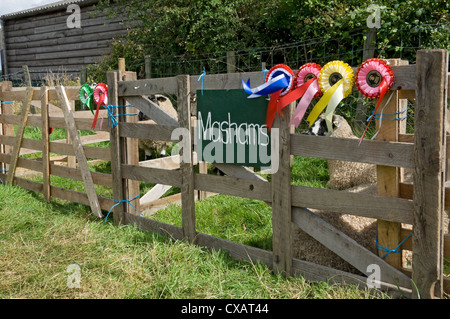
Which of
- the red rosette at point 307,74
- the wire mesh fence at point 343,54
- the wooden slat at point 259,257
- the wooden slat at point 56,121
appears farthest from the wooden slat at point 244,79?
the wire mesh fence at point 343,54

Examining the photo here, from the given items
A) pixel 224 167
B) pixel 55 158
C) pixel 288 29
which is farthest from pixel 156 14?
pixel 224 167

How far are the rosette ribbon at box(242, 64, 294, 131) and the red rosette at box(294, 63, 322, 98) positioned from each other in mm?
54

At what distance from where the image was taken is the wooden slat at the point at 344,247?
3.08m

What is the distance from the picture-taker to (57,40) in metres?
19.4

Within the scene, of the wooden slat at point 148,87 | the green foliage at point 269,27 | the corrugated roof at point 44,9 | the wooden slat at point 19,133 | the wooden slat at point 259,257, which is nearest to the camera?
the wooden slat at point 259,257

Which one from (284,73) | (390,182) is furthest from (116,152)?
(390,182)

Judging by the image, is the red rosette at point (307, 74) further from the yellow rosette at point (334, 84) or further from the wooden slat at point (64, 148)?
the wooden slat at point (64, 148)

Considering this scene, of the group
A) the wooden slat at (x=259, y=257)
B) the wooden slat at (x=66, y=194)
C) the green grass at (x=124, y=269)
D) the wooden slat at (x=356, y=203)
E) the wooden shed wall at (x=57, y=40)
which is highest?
the wooden shed wall at (x=57, y=40)

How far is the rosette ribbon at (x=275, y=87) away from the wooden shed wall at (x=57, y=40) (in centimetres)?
1368

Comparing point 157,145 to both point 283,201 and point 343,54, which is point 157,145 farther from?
point 283,201

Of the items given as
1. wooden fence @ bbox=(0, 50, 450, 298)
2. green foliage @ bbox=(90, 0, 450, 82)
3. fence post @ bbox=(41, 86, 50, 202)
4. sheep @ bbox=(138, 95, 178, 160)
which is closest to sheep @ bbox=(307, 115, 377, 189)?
wooden fence @ bbox=(0, 50, 450, 298)

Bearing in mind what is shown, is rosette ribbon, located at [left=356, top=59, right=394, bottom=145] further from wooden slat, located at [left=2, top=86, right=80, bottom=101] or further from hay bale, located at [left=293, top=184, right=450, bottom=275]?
wooden slat, located at [left=2, top=86, right=80, bottom=101]

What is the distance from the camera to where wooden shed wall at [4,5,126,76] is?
1723 centimetres

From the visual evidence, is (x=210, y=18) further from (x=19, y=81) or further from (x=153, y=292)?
(x=19, y=81)
